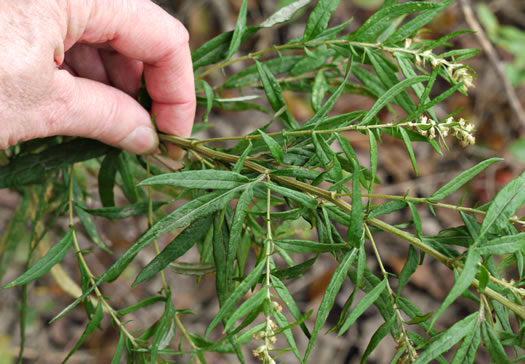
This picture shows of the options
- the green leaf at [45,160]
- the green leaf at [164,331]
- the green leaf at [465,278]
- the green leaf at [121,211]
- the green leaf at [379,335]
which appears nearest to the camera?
the green leaf at [465,278]

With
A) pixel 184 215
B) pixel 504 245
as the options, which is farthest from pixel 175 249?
pixel 504 245

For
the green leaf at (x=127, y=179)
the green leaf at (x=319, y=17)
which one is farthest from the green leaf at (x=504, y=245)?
the green leaf at (x=127, y=179)

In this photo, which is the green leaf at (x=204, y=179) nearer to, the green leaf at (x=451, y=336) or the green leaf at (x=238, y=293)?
the green leaf at (x=238, y=293)

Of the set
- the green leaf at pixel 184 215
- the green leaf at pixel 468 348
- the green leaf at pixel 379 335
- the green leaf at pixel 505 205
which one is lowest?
the green leaf at pixel 379 335

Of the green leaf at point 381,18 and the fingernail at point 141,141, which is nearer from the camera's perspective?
the green leaf at point 381,18

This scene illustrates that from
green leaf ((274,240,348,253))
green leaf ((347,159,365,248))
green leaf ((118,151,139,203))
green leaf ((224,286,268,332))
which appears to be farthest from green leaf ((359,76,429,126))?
green leaf ((118,151,139,203))

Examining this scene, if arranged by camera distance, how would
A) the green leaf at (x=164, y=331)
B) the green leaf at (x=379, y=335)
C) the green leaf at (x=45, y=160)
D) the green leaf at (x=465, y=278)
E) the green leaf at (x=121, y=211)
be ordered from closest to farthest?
1. the green leaf at (x=465, y=278)
2. the green leaf at (x=379, y=335)
3. the green leaf at (x=164, y=331)
4. the green leaf at (x=121, y=211)
5. the green leaf at (x=45, y=160)

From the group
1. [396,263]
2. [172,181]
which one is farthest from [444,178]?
[172,181]

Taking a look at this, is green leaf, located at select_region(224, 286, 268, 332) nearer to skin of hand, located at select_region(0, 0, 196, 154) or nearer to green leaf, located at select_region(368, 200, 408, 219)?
green leaf, located at select_region(368, 200, 408, 219)

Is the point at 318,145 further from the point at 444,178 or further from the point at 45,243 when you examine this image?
the point at 444,178
